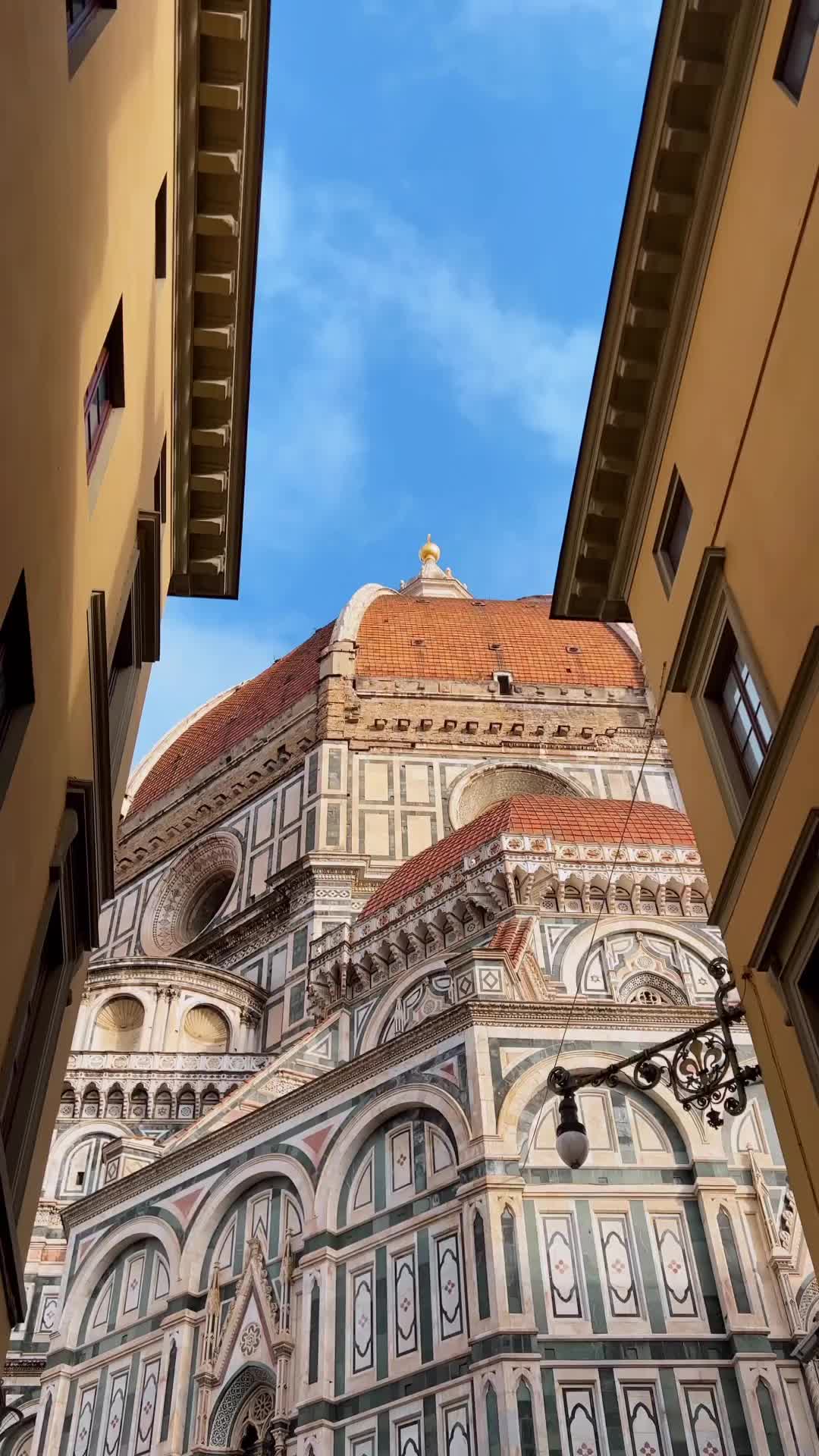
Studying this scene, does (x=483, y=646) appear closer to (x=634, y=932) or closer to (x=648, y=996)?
(x=634, y=932)

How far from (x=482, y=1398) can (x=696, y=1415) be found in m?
2.11

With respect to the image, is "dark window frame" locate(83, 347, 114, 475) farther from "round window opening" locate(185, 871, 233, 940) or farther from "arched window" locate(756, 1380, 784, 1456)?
"round window opening" locate(185, 871, 233, 940)

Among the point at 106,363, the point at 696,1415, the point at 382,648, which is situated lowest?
the point at 696,1415

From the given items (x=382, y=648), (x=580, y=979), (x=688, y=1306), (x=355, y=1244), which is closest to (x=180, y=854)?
(x=382, y=648)

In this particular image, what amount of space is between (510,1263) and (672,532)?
7866 mm

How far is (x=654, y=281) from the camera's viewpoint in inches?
378

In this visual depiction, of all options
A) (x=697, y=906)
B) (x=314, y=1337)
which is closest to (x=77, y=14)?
(x=314, y=1337)

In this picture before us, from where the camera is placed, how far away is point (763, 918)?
7910 millimetres

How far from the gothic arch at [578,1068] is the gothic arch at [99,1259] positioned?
486 cm

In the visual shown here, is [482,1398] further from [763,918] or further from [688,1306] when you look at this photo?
[763,918]

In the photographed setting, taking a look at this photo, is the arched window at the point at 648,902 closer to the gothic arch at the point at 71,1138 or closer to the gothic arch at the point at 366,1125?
the gothic arch at the point at 366,1125

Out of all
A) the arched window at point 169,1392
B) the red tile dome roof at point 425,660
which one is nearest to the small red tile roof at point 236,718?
the red tile dome roof at point 425,660

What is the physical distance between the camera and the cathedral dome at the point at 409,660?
123ft

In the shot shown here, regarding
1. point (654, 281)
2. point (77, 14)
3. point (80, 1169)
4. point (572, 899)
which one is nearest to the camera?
point (77, 14)
